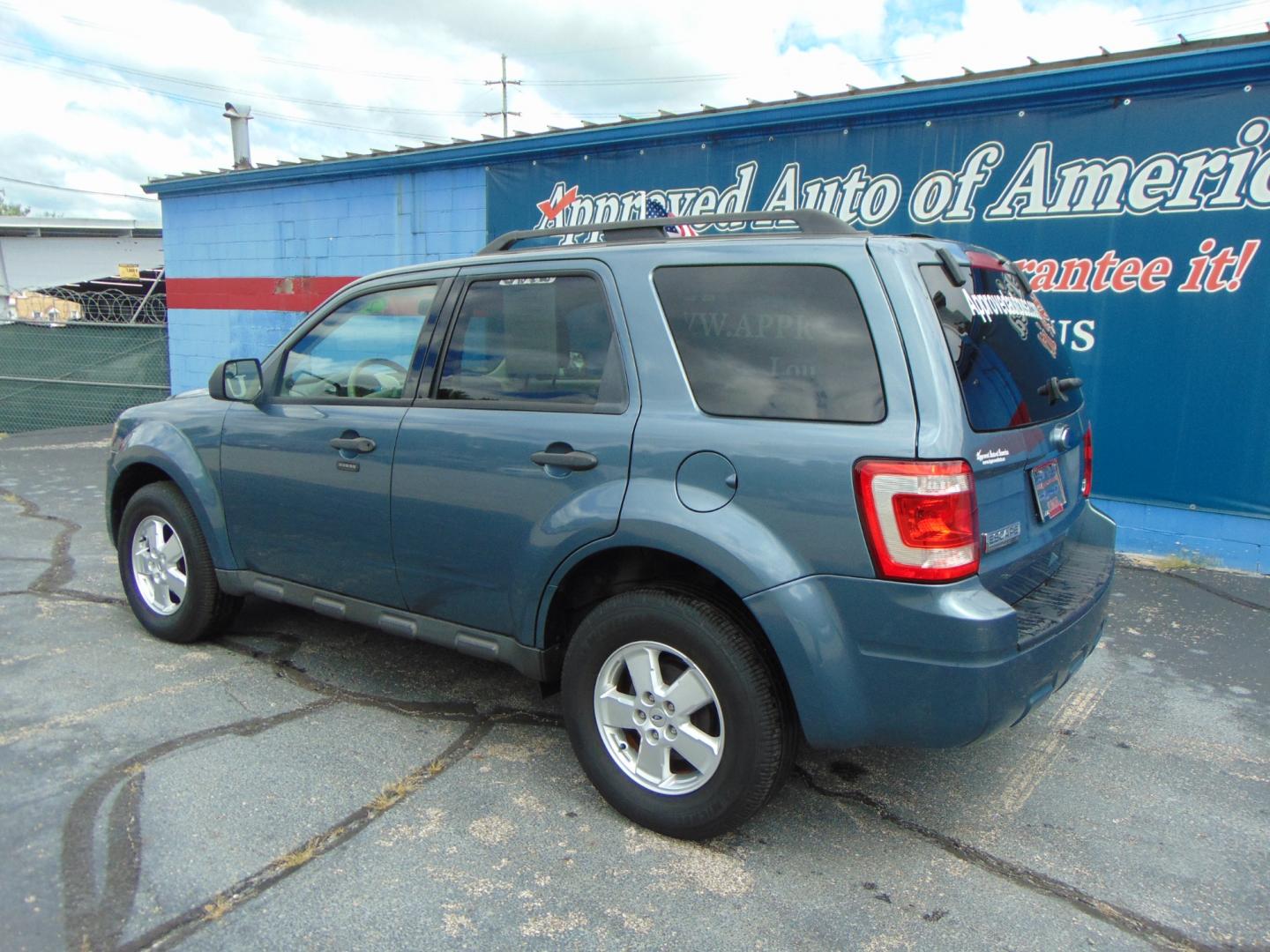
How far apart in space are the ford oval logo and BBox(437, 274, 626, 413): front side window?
143 centimetres

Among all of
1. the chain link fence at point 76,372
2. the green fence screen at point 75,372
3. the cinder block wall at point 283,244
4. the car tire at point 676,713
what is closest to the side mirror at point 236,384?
the car tire at point 676,713

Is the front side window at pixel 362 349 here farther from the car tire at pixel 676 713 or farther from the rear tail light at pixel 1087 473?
the rear tail light at pixel 1087 473

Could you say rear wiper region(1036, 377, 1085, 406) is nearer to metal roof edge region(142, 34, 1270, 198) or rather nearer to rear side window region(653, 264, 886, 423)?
rear side window region(653, 264, 886, 423)

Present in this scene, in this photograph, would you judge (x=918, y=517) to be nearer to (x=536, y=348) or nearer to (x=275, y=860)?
(x=536, y=348)

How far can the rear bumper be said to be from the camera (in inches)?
93.8

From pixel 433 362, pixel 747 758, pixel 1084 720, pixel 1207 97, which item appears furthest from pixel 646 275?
pixel 1207 97

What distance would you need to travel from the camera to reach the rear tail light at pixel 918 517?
237 centimetres

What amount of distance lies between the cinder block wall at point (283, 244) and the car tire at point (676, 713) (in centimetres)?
736

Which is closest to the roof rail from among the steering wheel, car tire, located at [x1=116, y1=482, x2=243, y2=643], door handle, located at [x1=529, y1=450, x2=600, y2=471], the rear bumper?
the steering wheel

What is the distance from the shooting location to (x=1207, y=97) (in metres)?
5.79

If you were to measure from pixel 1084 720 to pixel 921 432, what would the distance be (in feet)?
7.19

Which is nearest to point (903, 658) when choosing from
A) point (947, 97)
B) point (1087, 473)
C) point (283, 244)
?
point (1087, 473)

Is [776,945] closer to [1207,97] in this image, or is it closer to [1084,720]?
[1084,720]

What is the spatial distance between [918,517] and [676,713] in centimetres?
98
